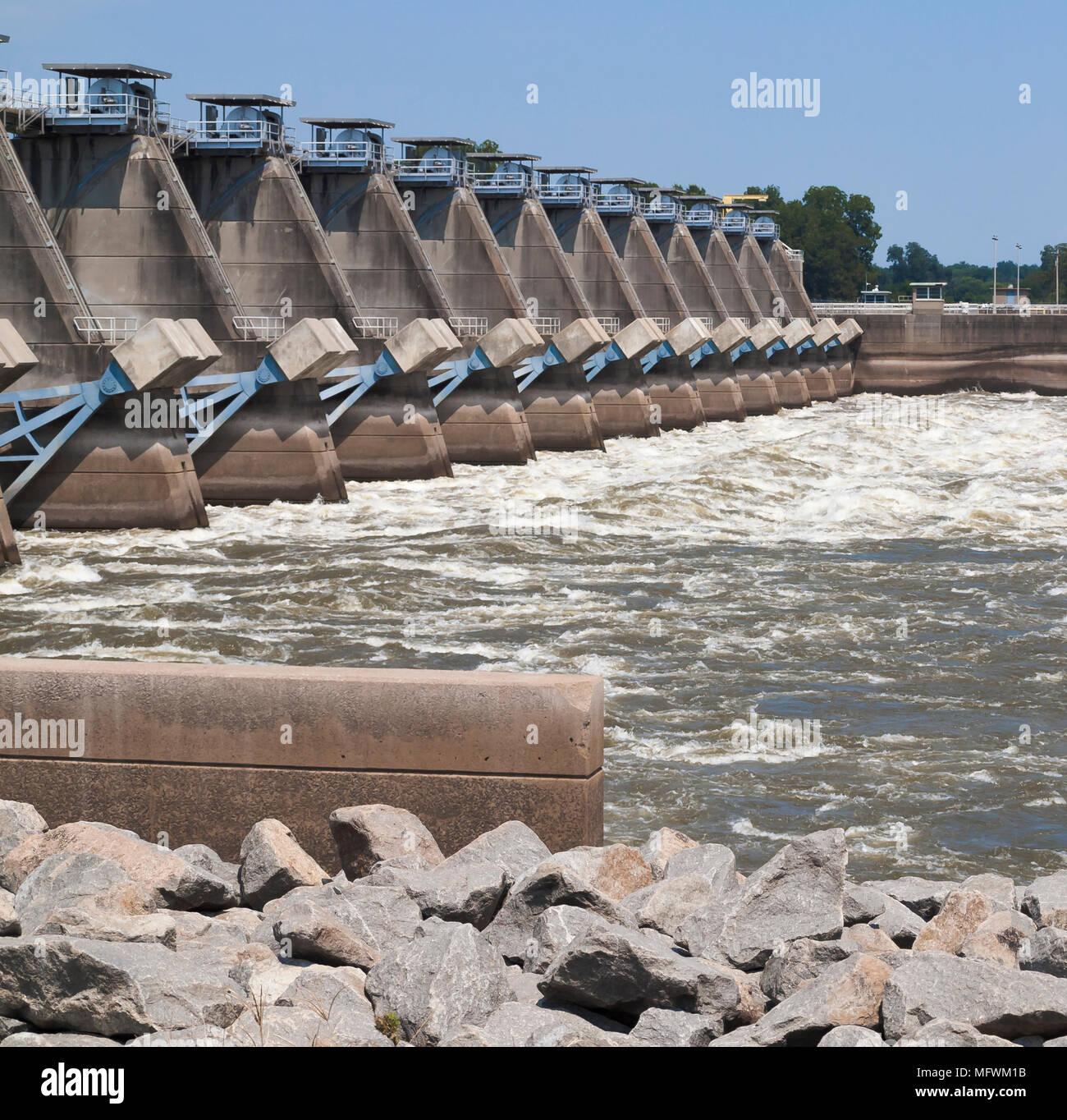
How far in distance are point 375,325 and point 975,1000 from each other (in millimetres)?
38393

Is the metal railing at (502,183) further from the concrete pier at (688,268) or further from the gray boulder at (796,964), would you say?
the gray boulder at (796,964)

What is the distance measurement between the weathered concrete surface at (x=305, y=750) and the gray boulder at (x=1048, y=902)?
2527 millimetres

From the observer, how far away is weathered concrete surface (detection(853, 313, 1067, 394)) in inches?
3199

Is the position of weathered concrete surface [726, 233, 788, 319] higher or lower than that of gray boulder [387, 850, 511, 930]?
higher

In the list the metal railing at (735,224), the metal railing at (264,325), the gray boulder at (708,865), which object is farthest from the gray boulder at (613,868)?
the metal railing at (735,224)

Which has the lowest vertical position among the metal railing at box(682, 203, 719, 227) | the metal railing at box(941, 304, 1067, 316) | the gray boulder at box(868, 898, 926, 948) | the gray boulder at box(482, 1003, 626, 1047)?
the gray boulder at box(868, 898, 926, 948)

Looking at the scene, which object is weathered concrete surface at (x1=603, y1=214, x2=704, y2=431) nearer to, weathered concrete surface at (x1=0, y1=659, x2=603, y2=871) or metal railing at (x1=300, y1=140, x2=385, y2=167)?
metal railing at (x1=300, y1=140, x2=385, y2=167)

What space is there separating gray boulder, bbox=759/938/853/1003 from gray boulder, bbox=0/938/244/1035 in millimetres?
2347

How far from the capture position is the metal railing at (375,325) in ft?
125

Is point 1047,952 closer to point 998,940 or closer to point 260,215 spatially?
point 998,940

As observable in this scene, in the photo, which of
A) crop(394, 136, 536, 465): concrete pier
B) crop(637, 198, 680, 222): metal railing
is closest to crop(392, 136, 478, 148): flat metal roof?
crop(394, 136, 536, 465): concrete pier

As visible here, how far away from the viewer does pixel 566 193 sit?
2441 inches

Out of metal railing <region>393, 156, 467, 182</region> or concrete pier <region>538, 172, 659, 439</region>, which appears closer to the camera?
metal railing <region>393, 156, 467, 182</region>
